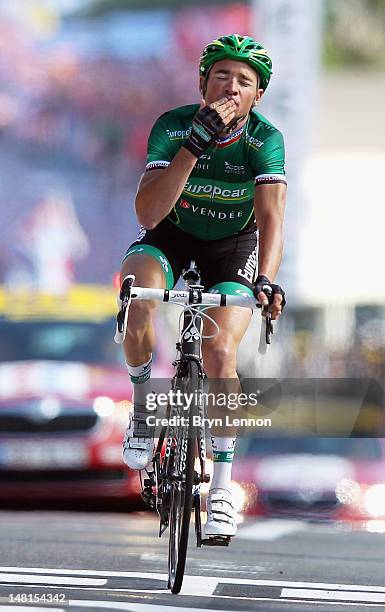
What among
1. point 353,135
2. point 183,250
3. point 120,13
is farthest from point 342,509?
point 353,135

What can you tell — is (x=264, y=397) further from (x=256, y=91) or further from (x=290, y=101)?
(x=290, y=101)

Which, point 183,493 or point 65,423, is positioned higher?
point 65,423

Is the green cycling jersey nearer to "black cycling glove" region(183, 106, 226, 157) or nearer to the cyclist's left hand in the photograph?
"black cycling glove" region(183, 106, 226, 157)

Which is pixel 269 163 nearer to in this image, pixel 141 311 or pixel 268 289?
pixel 268 289

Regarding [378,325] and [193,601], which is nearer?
[193,601]

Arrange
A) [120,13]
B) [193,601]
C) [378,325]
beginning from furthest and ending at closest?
[120,13]
[378,325]
[193,601]

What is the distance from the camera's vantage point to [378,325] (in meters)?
31.4

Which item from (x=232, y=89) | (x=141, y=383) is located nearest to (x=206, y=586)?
(x=141, y=383)

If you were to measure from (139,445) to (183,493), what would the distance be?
695 millimetres

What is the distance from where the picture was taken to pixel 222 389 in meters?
7.45

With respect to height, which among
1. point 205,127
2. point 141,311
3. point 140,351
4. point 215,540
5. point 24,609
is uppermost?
point 205,127

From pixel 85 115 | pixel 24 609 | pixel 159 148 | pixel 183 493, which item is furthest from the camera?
pixel 85 115

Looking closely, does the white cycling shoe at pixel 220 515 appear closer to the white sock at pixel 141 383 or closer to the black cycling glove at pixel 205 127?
the white sock at pixel 141 383

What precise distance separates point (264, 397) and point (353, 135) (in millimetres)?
42981
